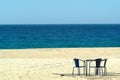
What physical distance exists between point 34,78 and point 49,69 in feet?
8.93

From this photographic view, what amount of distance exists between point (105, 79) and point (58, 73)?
7.42 feet

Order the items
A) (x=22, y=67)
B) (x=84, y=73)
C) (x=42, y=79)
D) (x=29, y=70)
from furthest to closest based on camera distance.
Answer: (x=22, y=67) < (x=29, y=70) < (x=84, y=73) < (x=42, y=79)

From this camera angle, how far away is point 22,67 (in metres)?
17.9

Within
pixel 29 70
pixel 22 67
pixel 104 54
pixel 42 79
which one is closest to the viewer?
pixel 42 79

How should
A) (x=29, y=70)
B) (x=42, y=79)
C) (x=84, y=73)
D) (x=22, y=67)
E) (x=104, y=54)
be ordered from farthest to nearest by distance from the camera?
(x=104, y=54), (x=22, y=67), (x=29, y=70), (x=84, y=73), (x=42, y=79)

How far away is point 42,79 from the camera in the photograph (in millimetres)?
14266

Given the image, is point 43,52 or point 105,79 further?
point 43,52

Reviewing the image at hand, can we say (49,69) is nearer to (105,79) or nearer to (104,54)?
(105,79)

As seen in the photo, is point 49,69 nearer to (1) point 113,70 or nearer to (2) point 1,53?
(1) point 113,70

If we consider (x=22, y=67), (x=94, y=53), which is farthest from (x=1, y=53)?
(x=22, y=67)

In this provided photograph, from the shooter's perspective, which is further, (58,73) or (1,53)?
(1,53)

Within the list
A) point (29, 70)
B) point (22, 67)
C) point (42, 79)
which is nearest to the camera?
point (42, 79)

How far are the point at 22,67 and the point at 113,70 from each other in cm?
393

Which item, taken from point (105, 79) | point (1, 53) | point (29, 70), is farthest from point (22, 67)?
point (1, 53)
